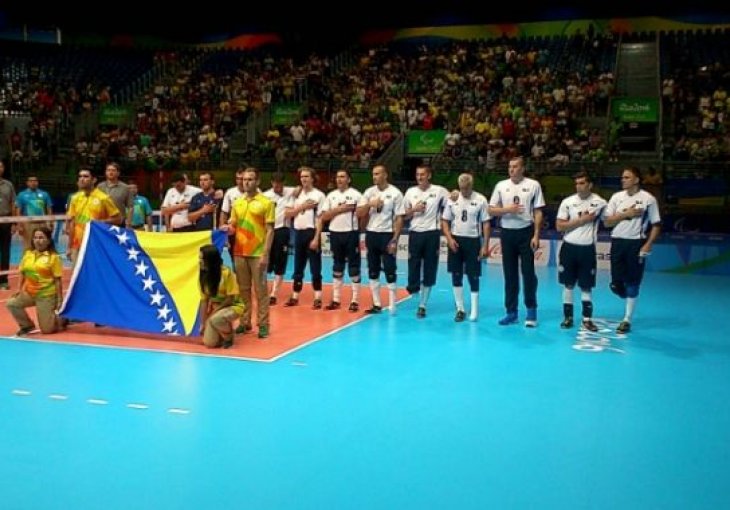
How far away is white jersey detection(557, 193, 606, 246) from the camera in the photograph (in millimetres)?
9594

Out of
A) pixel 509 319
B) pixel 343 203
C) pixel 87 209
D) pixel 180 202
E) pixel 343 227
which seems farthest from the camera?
pixel 180 202

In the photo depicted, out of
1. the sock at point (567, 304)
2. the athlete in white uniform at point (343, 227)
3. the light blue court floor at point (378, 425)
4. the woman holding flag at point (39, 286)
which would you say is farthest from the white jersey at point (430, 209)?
the woman holding flag at point (39, 286)

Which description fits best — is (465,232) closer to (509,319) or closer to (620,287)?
(509,319)

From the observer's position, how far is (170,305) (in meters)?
8.89

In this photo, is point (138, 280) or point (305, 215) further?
point (305, 215)

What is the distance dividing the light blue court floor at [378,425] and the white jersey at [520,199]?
150 cm

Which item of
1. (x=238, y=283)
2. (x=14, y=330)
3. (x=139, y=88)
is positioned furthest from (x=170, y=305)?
(x=139, y=88)

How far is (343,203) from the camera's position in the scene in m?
10.8

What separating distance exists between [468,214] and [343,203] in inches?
67.9

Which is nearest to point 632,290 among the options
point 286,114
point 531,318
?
point 531,318

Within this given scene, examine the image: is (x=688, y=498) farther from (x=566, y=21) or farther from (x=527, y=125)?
(x=566, y=21)

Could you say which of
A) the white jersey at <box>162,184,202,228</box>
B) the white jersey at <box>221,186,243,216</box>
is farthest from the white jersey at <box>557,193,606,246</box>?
the white jersey at <box>162,184,202,228</box>

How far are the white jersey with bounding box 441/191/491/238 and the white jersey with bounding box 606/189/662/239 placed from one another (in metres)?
1.59

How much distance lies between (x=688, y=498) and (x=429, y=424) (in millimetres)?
1977
